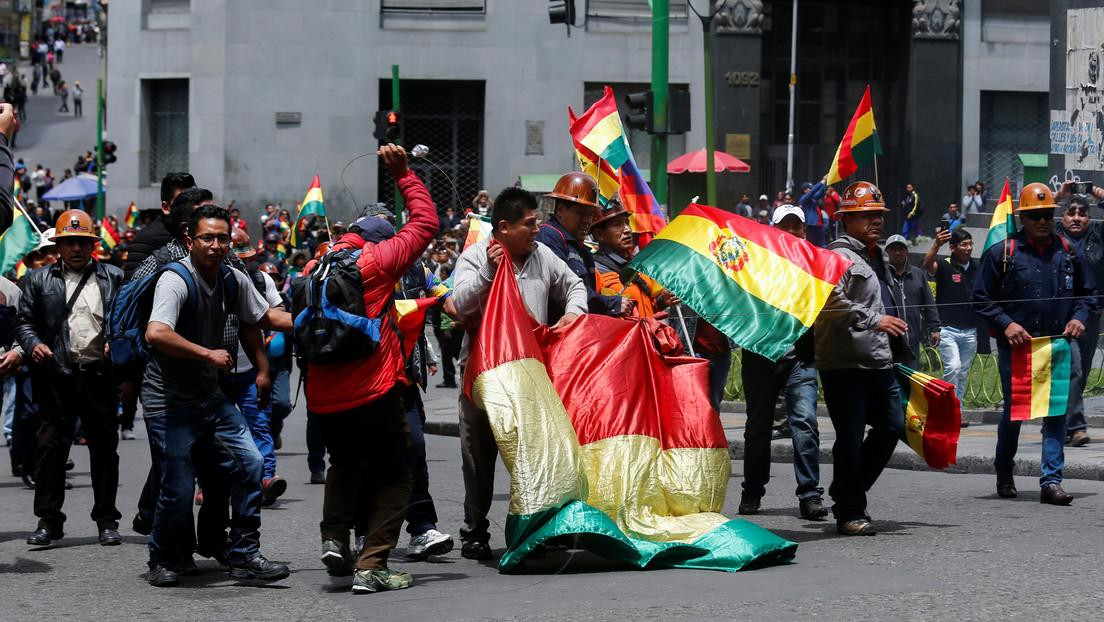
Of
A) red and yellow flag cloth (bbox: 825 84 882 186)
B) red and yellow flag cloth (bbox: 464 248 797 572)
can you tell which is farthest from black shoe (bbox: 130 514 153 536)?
red and yellow flag cloth (bbox: 825 84 882 186)

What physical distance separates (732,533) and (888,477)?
4198mm

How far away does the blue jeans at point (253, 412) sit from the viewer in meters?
10.1

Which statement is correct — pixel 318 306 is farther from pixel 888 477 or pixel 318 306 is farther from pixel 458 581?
pixel 888 477

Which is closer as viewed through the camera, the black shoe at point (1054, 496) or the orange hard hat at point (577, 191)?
the orange hard hat at point (577, 191)

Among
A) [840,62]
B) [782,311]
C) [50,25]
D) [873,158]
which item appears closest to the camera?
[782,311]

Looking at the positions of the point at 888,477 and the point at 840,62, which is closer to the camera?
the point at 888,477

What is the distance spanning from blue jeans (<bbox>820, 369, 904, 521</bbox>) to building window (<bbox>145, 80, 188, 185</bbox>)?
30145mm

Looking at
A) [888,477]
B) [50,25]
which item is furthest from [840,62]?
[50,25]

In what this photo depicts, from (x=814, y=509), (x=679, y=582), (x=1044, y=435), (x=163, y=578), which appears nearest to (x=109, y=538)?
(x=163, y=578)

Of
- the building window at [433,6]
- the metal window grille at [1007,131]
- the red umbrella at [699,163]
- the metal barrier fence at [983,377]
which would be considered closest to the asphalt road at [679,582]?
the metal barrier fence at [983,377]

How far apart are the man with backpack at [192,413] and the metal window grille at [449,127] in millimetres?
28679

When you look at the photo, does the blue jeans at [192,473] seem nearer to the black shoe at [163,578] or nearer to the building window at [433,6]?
the black shoe at [163,578]

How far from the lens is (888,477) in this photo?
11.7 meters

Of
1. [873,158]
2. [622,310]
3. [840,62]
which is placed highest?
[840,62]
